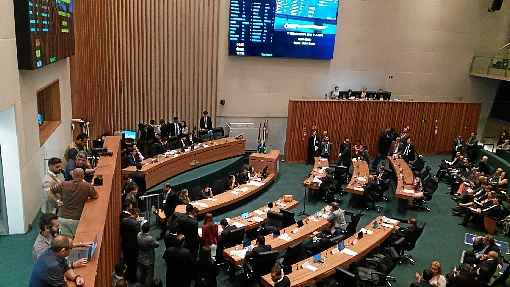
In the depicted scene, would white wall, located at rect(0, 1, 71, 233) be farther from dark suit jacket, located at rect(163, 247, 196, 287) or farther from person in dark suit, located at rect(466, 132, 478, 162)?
person in dark suit, located at rect(466, 132, 478, 162)

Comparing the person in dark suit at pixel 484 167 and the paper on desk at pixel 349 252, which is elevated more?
the person in dark suit at pixel 484 167

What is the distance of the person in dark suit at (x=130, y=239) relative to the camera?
22.3ft

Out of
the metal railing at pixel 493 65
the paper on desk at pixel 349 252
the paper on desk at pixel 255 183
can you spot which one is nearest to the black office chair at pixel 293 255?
the paper on desk at pixel 349 252

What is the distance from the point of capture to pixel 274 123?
57.0ft

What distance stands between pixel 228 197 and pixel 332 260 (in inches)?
154

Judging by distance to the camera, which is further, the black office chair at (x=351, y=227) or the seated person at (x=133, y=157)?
the seated person at (x=133, y=157)

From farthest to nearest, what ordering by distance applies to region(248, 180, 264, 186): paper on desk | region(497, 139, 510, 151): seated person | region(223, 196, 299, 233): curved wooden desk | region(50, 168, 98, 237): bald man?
1. region(497, 139, 510, 151): seated person
2. region(248, 180, 264, 186): paper on desk
3. region(223, 196, 299, 233): curved wooden desk
4. region(50, 168, 98, 237): bald man

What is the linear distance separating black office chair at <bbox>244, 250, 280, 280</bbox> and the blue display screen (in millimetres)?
10325

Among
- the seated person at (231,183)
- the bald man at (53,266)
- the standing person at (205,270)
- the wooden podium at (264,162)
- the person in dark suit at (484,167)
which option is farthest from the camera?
the wooden podium at (264,162)

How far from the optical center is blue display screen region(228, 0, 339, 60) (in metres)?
15.6

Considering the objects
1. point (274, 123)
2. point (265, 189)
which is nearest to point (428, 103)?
point (274, 123)

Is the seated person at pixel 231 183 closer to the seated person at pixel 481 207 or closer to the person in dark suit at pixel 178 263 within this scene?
the person in dark suit at pixel 178 263

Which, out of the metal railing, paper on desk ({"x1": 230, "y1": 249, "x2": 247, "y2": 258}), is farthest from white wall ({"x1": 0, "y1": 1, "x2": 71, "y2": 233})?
the metal railing

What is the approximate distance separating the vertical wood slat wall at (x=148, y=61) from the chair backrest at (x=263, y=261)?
8.85 metres
